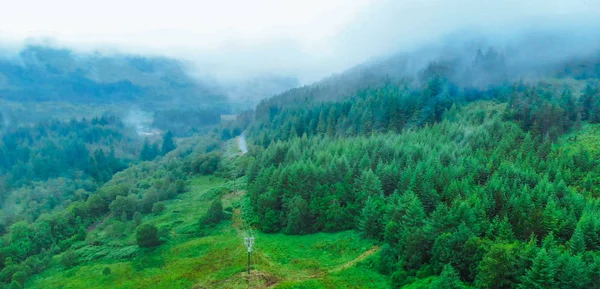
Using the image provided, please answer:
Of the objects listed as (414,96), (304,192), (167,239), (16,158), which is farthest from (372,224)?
(16,158)

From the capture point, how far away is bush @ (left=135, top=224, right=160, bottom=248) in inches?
2825

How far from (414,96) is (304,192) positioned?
61137 mm

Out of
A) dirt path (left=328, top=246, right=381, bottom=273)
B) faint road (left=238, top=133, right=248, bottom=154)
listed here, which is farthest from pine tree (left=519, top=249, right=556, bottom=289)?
faint road (left=238, top=133, right=248, bottom=154)

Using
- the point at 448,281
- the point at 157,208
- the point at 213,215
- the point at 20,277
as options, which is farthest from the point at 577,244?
the point at 20,277

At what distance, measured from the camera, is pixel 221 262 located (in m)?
61.7

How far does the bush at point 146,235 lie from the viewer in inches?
2825

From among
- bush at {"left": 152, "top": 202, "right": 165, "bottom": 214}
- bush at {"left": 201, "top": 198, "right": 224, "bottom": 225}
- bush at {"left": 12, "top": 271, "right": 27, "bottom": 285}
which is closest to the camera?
bush at {"left": 12, "top": 271, "right": 27, "bottom": 285}

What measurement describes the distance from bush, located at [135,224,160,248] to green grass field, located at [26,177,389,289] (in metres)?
1.29

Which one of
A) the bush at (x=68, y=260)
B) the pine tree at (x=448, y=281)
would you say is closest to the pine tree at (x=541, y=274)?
the pine tree at (x=448, y=281)

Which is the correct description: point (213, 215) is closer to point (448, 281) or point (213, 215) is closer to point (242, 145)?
point (448, 281)

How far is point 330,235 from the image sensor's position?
66812 mm

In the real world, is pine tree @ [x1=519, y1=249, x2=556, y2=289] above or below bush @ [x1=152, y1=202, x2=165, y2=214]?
above

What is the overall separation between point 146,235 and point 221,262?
716 inches

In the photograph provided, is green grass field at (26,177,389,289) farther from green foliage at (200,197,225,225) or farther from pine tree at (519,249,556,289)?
pine tree at (519,249,556,289)
